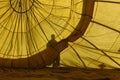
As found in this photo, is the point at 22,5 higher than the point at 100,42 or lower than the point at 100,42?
higher

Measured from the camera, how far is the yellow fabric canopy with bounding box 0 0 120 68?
7.81 ft

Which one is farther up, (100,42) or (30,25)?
(30,25)

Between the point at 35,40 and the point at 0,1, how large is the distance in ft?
1.52

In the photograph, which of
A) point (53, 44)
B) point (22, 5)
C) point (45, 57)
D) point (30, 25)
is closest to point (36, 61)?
point (45, 57)

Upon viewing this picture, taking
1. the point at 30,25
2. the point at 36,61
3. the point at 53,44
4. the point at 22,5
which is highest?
the point at 22,5

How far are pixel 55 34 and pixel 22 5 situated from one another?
0.39 m

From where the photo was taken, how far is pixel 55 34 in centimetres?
247

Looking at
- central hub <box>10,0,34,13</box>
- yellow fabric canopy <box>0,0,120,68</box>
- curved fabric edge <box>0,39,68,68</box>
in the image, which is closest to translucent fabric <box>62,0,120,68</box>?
yellow fabric canopy <box>0,0,120,68</box>

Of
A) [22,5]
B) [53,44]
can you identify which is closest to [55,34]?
[53,44]

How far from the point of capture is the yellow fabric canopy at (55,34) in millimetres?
2381

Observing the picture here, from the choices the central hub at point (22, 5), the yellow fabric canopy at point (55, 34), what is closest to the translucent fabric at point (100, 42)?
the yellow fabric canopy at point (55, 34)

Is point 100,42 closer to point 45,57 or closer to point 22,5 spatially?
point 45,57

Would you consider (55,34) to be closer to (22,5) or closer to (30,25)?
(30,25)

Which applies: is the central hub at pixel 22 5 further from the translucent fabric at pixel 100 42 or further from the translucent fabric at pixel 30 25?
the translucent fabric at pixel 100 42
